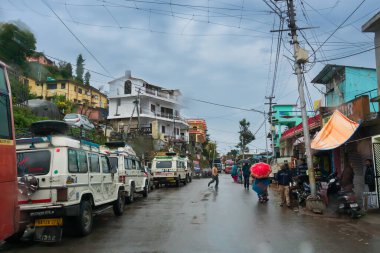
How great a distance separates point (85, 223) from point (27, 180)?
1.85 m

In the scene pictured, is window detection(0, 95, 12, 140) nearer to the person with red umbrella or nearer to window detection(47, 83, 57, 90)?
the person with red umbrella

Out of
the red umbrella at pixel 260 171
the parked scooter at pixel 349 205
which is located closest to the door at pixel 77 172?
the parked scooter at pixel 349 205

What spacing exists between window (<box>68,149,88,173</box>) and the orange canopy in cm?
868

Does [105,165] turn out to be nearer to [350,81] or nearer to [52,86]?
[350,81]

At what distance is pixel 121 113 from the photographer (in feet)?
213

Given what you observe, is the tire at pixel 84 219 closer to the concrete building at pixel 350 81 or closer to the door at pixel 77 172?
the door at pixel 77 172

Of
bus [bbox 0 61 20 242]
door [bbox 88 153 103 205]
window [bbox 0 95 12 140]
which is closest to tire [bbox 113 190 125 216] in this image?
door [bbox 88 153 103 205]

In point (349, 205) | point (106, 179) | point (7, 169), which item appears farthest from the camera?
point (349, 205)

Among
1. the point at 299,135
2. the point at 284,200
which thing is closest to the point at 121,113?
the point at 299,135

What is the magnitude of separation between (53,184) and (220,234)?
415cm

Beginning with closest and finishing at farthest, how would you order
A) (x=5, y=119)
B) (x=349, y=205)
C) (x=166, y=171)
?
(x=5, y=119) < (x=349, y=205) < (x=166, y=171)

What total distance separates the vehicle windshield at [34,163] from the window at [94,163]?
1.74 m

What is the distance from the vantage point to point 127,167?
1747cm

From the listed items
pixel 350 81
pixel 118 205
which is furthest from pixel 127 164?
pixel 350 81
